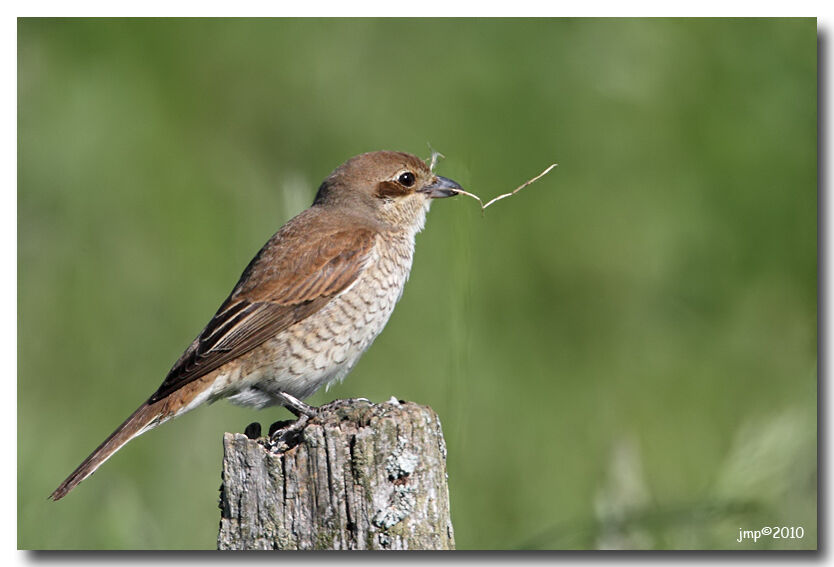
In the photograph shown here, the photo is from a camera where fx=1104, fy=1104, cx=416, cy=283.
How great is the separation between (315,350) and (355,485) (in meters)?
1.18

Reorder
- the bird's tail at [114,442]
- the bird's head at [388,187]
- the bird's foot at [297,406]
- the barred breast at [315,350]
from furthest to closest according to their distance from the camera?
the bird's head at [388,187] → the barred breast at [315,350] → the bird's foot at [297,406] → the bird's tail at [114,442]

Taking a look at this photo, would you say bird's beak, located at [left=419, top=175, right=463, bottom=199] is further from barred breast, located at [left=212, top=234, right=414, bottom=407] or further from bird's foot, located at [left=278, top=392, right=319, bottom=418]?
bird's foot, located at [left=278, top=392, right=319, bottom=418]

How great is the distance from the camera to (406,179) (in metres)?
5.31

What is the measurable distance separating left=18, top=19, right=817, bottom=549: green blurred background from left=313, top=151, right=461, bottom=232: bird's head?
180 mm

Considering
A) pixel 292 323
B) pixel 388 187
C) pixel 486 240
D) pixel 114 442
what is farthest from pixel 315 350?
pixel 486 240

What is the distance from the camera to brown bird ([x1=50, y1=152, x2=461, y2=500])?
4.57 metres

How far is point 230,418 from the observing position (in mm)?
6035

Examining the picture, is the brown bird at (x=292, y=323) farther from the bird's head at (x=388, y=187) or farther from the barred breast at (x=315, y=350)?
the bird's head at (x=388, y=187)

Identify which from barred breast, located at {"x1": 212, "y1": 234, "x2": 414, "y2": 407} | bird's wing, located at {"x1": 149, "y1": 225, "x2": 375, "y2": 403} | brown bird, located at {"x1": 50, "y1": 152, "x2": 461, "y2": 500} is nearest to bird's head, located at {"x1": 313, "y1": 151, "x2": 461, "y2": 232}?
brown bird, located at {"x1": 50, "y1": 152, "x2": 461, "y2": 500}

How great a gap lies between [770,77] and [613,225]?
5.32 ft

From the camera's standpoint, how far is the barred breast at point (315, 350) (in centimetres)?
468

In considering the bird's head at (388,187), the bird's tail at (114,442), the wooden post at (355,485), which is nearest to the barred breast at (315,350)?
the bird's tail at (114,442)
